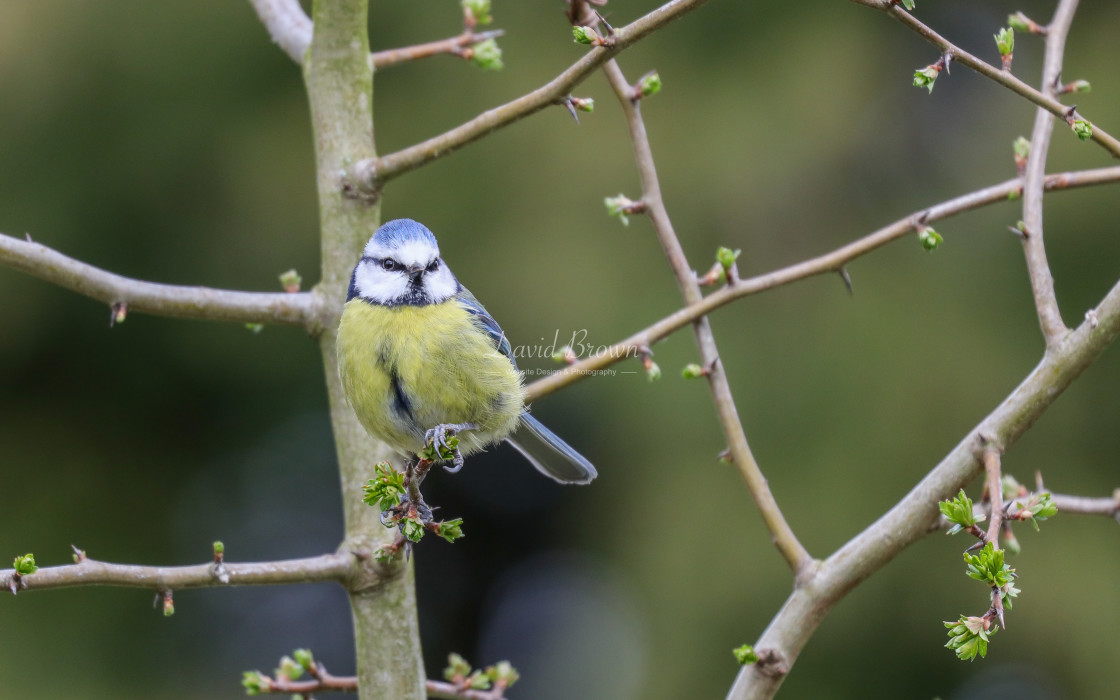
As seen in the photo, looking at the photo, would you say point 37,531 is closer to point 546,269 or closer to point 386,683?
point 546,269

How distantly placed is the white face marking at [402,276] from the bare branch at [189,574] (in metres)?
0.61

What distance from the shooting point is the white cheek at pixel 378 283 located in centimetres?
227

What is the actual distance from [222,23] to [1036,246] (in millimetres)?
3743

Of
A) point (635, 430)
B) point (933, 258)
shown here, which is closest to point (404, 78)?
point (635, 430)

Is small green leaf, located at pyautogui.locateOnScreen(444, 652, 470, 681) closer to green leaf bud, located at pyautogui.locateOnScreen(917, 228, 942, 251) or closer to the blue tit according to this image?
the blue tit

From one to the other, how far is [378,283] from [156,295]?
0.48 meters

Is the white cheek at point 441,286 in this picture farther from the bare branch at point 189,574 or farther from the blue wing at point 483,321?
the bare branch at point 189,574

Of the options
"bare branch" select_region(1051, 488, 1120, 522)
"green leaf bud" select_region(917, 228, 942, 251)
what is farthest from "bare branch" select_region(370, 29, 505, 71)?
"bare branch" select_region(1051, 488, 1120, 522)

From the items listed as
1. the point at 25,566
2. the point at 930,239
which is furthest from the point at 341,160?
the point at 930,239

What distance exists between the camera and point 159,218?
4.64 m

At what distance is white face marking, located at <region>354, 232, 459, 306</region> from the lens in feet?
7.45

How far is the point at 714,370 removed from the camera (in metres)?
2.01

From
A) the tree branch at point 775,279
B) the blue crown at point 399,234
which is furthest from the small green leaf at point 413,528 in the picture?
the blue crown at point 399,234

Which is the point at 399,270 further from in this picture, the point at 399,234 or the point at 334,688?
the point at 334,688
